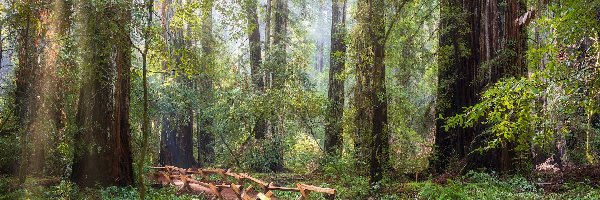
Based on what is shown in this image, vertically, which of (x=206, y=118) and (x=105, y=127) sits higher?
(x=206, y=118)

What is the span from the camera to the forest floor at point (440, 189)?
911 cm

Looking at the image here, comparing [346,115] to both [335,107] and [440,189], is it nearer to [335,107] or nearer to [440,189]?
[335,107]

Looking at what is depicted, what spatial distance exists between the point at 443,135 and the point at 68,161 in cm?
949

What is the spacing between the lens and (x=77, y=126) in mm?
12078

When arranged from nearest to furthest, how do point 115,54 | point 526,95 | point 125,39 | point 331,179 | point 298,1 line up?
1. point 526,95
2. point 125,39
3. point 115,54
4. point 331,179
5. point 298,1

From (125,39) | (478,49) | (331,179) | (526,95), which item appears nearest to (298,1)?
(331,179)

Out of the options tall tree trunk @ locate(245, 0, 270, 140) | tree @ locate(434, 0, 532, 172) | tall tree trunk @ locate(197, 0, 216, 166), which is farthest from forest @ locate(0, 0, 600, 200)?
tall tree trunk @ locate(197, 0, 216, 166)

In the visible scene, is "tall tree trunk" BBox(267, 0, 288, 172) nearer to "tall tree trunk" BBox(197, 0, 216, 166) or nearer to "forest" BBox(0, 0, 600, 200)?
"forest" BBox(0, 0, 600, 200)

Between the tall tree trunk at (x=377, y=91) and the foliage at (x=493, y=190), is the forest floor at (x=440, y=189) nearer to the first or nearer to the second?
the foliage at (x=493, y=190)

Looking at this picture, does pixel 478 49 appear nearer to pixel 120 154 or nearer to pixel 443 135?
pixel 443 135

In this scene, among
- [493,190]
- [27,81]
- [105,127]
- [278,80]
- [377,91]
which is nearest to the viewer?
[493,190]

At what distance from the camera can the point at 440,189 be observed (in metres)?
8.87

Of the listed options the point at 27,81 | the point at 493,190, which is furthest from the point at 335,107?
the point at 27,81

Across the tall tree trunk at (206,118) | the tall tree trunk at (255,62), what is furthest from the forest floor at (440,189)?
the tall tree trunk at (206,118)
